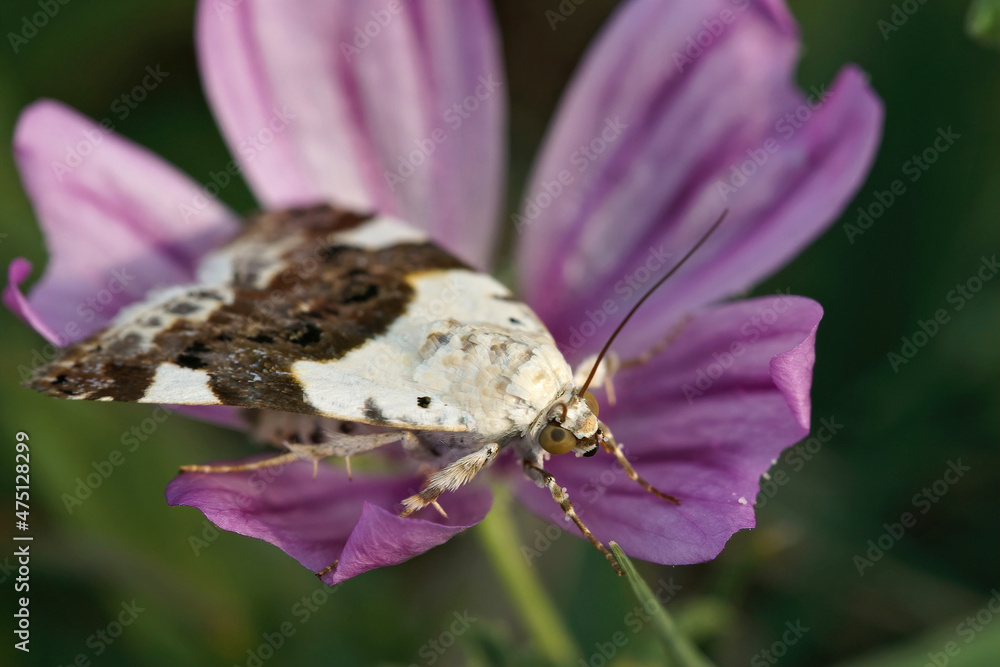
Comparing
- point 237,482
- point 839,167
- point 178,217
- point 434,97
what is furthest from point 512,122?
point 237,482

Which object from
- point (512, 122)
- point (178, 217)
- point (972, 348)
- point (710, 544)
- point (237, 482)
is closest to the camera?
point (710, 544)

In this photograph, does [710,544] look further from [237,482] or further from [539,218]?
[539,218]

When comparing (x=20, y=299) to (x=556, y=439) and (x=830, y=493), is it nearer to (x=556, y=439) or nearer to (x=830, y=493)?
(x=556, y=439)

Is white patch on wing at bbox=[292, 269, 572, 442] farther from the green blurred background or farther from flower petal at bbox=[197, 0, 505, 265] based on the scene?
the green blurred background

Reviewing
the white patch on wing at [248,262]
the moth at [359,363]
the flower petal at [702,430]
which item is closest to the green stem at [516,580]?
the flower petal at [702,430]

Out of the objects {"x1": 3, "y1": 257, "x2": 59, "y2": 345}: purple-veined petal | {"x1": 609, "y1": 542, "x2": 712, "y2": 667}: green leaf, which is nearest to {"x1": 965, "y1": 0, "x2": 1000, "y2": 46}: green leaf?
{"x1": 609, "y1": 542, "x2": 712, "y2": 667}: green leaf

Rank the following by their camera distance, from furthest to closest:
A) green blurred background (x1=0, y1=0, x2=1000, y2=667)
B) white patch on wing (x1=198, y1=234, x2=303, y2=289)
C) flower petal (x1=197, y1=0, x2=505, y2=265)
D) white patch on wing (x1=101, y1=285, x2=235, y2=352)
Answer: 1. green blurred background (x1=0, y1=0, x2=1000, y2=667)
2. flower petal (x1=197, y1=0, x2=505, y2=265)
3. white patch on wing (x1=198, y1=234, x2=303, y2=289)
4. white patch on wing (x1=101, y1=285, x2=235, y2=352)
